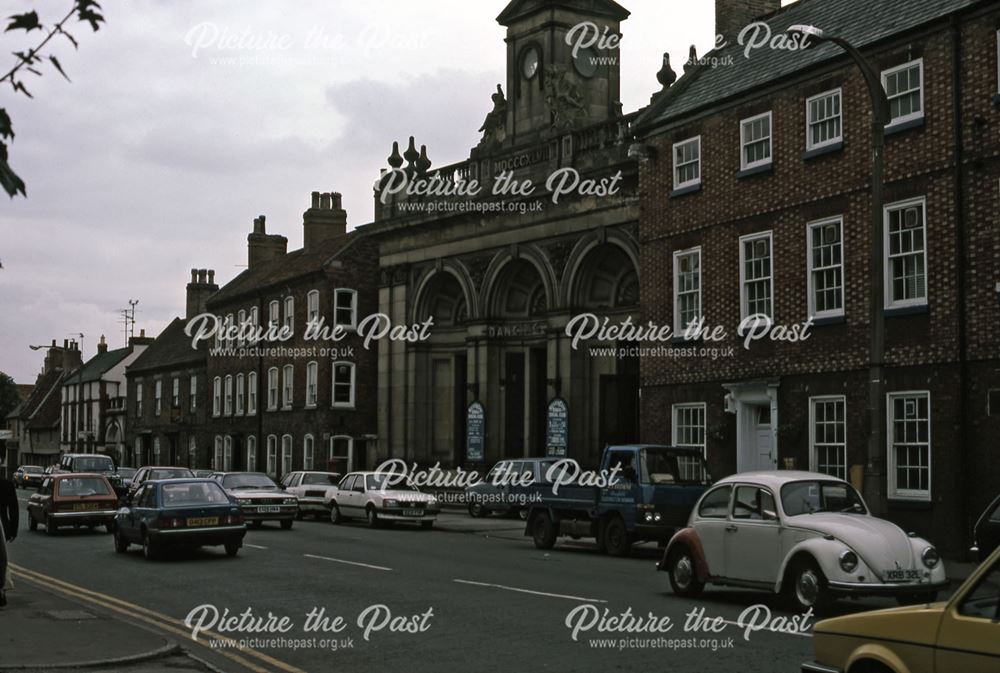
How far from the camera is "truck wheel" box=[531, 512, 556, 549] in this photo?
2500 centimetres

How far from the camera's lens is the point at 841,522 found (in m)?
13.9

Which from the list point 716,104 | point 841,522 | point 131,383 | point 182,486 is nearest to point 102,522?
point 182,486

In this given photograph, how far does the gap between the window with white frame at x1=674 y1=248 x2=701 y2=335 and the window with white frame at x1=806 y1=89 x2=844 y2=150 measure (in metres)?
4.46

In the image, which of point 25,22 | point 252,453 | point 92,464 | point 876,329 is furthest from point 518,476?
point 252,453

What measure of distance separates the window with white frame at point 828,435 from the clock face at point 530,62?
19032 millimetres

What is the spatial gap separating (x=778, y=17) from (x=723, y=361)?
9.34 m

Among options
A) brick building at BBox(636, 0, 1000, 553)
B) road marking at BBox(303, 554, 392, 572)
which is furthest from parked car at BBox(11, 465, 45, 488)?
road marking at BBox(303, 554, 392, 572)

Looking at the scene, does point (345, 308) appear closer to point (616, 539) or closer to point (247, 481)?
point (247, 481)

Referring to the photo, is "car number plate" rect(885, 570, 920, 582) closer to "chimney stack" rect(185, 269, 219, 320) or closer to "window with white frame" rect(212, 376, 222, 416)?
"window with white frame" rect(212, 376, 222, 416)

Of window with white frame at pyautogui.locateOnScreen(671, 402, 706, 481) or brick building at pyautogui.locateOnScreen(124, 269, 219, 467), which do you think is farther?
brick building at pyautogui.locateOnScreen(124, 269, 219, 467)

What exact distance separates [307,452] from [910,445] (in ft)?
107

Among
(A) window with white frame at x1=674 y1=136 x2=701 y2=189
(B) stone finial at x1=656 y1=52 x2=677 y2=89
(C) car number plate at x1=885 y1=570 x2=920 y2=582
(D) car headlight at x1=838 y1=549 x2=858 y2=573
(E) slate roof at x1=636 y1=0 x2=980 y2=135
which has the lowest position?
(C) car number plate at x1=885 y1=570 x2=920 y2=582

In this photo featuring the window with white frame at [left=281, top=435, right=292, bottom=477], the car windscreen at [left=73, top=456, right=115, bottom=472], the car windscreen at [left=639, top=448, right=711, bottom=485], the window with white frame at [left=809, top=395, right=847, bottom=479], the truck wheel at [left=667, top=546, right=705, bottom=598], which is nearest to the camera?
the truck wheel at [left=667, top=546, right=705, bottom=598]

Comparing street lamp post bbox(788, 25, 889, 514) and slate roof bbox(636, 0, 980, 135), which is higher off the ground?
slate roof bbox(636, 0, 980, 135)
